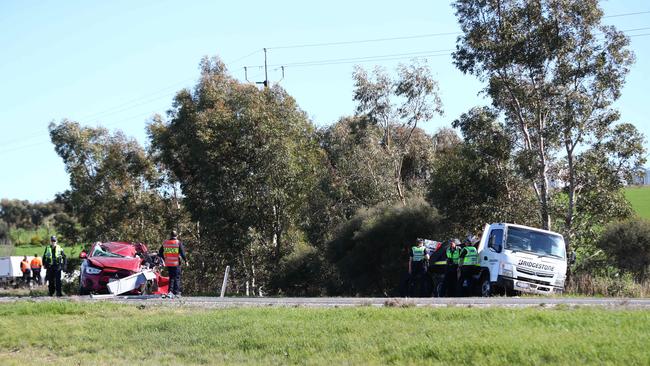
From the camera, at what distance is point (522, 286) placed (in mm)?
21484

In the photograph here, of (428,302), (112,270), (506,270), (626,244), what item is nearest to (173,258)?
(112,270)

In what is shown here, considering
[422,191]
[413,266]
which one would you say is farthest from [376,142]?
[413,266]

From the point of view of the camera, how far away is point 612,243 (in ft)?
112

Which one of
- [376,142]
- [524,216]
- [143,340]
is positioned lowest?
[143,340]

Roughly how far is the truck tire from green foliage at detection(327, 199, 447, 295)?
11.7 m

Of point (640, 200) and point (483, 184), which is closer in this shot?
point (483, 184)

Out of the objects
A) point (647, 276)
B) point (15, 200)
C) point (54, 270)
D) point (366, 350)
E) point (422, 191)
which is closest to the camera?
point (366, 350)

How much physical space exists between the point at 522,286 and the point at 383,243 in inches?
579

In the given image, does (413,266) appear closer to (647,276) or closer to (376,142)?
(647,276)

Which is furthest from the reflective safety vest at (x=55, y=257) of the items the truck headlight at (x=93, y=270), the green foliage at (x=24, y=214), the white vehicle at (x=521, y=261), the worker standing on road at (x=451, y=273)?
the green foliage at (x=24, y=214)

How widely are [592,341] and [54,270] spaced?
58.7 feet

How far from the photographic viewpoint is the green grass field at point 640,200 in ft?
173

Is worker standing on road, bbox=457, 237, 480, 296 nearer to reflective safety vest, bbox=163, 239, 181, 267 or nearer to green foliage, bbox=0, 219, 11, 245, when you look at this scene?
reflective safety vest, bbox=163, 239, 181, 267

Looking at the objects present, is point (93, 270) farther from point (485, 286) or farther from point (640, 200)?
point (640, 200)
